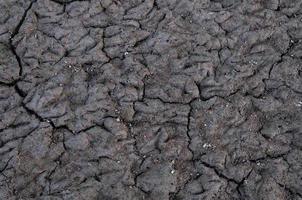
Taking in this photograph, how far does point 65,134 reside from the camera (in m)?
2.76

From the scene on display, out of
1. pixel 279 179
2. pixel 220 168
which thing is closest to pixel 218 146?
pixel 220 168

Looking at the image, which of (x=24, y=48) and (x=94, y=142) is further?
(x=24, y=48)

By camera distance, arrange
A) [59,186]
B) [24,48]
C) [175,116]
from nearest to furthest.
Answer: [59,186] < [175,116] < [24,48]

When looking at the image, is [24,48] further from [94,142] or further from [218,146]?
[218,146]

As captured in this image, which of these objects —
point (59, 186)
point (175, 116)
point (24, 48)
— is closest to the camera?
point (59, 186)

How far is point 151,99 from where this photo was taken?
2883mm

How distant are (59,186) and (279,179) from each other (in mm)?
1141

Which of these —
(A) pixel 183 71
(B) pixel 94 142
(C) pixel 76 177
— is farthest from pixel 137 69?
(C) pixel 76 177

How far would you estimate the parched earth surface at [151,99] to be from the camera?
2631 mm

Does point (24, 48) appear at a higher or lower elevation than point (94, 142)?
higher

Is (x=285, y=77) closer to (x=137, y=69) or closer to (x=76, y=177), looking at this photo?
(x=137, y=69)

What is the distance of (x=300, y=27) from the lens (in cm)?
314

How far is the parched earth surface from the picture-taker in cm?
263

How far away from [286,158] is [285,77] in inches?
20.7
